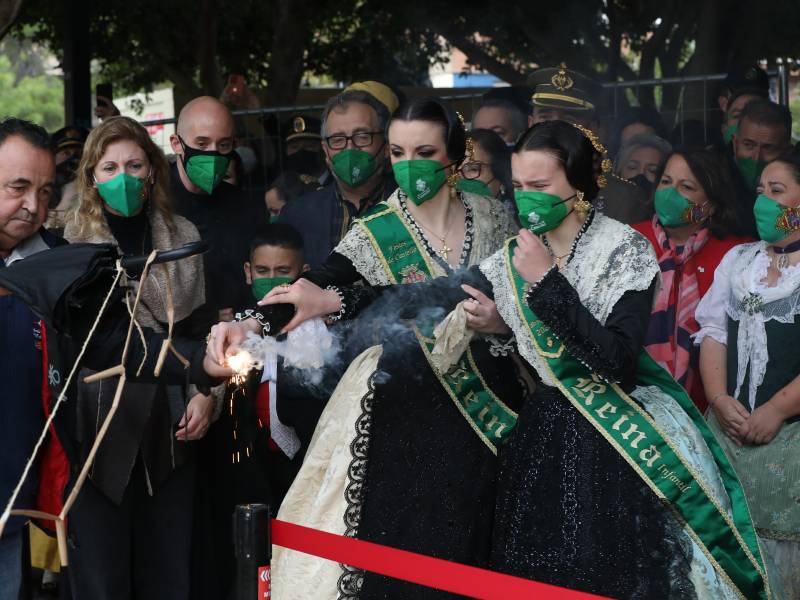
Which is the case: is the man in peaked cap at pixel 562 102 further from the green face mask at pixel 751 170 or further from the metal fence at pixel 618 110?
the metal fence at pixel 618 110

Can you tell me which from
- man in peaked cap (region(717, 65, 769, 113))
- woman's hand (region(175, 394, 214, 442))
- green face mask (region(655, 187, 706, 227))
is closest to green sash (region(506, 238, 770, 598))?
green face mask (region(655, 187, 706, 227))

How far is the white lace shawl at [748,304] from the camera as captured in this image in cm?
430

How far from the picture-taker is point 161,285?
181 inches

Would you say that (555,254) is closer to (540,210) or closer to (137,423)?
(540,210)

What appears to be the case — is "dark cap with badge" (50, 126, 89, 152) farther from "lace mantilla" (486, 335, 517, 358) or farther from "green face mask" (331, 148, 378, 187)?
"lace mantilla" (486, 335, 517, 358)

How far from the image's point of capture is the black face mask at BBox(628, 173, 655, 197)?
5668 millimetres

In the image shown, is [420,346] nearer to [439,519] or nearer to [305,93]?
[439,519]

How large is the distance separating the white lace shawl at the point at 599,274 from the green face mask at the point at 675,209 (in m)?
1.03

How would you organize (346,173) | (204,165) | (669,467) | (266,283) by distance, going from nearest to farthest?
(669,467), (266,283), (346,173), (204,165)

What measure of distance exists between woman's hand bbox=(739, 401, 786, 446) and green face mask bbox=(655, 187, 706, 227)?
0.96 m

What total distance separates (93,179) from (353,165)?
1158 mm

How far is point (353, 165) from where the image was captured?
16.8 feet

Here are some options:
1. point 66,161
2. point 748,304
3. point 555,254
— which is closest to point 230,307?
point 555,254

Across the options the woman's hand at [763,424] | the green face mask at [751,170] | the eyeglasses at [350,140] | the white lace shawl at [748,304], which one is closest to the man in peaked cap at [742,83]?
the green face mask at [751,170]
